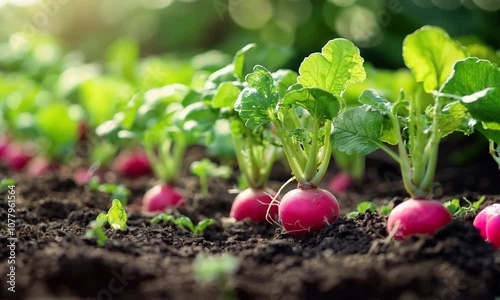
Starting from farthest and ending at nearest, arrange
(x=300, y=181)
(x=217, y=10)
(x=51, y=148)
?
1. (x=217, y=10)
2. (x=51, y=148)
3. (x=300, y=181)

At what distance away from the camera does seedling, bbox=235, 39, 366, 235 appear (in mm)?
2648

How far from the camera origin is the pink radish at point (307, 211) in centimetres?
272

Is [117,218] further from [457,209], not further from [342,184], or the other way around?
[342,184]

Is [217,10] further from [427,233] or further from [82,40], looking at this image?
[427,233]

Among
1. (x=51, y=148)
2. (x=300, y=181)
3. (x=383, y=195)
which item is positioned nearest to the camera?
(x=300, y=181)

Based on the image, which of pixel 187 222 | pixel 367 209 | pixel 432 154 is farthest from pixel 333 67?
pixel 187 222

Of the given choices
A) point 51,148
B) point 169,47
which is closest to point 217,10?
point 169,47

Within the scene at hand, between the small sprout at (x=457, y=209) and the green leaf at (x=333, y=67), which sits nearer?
the green leaf at (x=333, y=67)

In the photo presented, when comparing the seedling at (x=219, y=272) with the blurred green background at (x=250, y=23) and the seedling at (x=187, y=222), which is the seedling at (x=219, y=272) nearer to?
the seedling at (x=187, y=222)

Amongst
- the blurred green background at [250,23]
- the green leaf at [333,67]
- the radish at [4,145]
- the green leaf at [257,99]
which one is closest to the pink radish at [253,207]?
the green leaf at [257,99]

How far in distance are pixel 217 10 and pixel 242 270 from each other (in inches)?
259

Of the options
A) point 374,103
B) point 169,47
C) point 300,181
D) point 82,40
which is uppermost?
point 82,40

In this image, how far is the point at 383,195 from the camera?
4242 mm

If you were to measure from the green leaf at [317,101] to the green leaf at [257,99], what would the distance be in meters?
0.08
